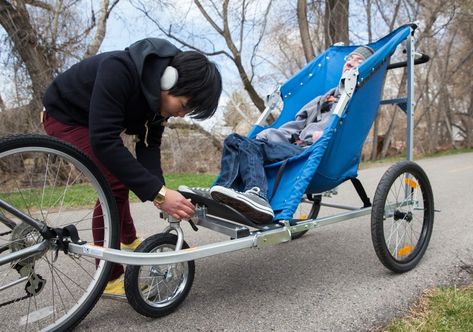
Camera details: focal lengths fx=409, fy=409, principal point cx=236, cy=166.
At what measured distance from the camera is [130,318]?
85.0 inches

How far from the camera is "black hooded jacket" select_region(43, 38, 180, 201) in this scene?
1.87 m

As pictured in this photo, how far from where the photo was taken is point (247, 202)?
7.14ft

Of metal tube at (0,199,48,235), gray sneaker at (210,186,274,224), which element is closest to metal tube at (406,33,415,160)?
gray sneaker at (210,186,274,224)

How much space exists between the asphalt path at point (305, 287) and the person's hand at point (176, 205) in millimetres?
A: 562

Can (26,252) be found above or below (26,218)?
below

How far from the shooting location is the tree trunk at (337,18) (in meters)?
12.2

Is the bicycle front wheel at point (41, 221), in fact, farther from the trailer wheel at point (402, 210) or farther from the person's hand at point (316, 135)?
the trailer wheel at point (402, 210)

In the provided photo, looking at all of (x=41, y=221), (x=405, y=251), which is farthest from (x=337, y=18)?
(x=41, y=221)

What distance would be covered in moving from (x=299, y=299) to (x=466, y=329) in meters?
0.85

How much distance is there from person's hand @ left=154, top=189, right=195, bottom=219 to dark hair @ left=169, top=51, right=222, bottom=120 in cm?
46

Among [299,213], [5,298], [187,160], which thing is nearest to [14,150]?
[5,298]

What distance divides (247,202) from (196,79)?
69 cm

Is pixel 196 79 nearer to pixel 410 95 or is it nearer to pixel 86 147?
pixel 86 147

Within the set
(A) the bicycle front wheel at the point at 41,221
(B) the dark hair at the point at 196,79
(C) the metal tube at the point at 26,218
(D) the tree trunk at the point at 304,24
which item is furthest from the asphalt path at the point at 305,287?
(D) the tree trunk at the point at 304,24
